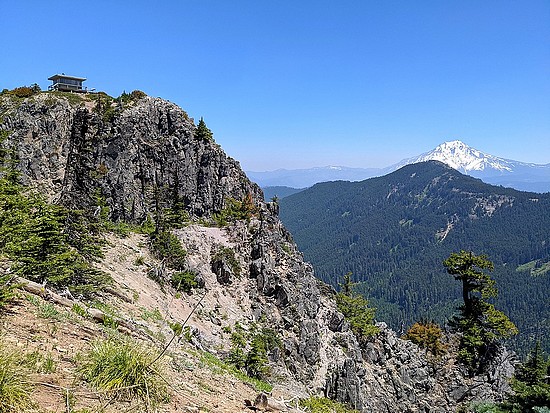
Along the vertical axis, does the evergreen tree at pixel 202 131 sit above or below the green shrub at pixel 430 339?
above

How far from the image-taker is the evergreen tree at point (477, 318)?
40.6m

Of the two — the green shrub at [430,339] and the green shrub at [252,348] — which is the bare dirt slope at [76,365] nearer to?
the green shrub at [252,348]

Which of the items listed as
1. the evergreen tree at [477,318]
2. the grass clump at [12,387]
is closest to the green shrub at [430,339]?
the evergreen tree at [477,318]

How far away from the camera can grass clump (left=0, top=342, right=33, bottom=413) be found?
Result: 16.7ft

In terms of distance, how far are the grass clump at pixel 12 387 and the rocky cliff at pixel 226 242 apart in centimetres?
2314

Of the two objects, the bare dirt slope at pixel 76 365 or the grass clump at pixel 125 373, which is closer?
the bare dirt slope at pixel 76 365

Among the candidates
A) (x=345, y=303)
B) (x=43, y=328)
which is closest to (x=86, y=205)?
(x=43, y=328)

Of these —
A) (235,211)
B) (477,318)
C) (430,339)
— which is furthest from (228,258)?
(430,339)

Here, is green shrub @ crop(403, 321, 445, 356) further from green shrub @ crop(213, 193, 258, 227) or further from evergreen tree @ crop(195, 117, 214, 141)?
evergreen tree @ crop(195, 117, 214, 141)

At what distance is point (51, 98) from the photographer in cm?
4241

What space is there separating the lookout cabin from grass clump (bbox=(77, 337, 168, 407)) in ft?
179

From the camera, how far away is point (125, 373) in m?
6.64

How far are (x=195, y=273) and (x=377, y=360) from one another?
2601 cm

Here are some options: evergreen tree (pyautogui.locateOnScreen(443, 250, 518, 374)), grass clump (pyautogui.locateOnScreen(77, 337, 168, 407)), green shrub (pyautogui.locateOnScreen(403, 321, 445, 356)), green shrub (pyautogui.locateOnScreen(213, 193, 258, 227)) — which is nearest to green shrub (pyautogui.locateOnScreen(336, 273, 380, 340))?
green shrub (pyautogui.locateOnScreen(403, 321, 445, 356))
